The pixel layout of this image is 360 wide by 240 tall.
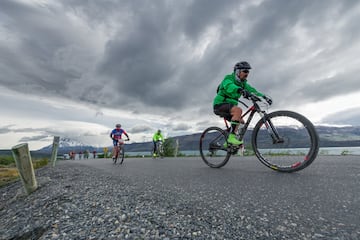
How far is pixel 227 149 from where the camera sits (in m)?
4.64

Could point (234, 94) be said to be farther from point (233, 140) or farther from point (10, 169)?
point (10, 169)

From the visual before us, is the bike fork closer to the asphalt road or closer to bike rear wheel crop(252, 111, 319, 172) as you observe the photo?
bike rear wheel crop(252, 111, 319, 172)

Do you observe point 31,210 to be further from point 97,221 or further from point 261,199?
point 261,199

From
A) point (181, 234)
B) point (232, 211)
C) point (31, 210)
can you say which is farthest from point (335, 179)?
point (31, 210)

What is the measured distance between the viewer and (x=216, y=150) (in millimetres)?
5145

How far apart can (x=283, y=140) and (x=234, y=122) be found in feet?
3.60

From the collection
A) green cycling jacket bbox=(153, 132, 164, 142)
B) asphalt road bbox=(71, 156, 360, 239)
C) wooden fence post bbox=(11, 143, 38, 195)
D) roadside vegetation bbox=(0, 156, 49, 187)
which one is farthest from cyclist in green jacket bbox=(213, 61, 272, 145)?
green cycling jacket bbox=(153, 132, 164, 142)

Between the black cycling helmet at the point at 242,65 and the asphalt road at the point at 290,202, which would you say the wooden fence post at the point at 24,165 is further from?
the black cycling helmet at the point at 242,65

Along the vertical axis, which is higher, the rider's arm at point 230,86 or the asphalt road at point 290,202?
the rider's arm at point 230,86

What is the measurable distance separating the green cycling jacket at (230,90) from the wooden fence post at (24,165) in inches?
179

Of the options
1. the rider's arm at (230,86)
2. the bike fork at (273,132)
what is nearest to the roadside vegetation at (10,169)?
the rider's arm at (230,86)

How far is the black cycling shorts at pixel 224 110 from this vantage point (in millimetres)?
4461

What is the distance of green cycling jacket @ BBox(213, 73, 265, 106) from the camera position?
13.3ft

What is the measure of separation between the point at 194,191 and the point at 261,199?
0.88 m
